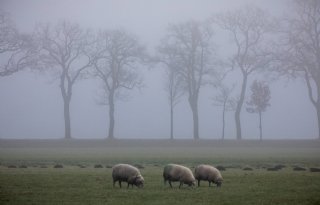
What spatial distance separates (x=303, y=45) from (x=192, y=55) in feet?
58.6

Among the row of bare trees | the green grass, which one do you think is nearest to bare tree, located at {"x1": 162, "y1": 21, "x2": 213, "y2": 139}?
the row of bare trees

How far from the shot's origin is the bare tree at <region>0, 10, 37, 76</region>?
70.3 m

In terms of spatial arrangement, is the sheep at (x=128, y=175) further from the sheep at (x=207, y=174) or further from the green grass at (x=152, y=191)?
the sheep at (x=207, y=174)

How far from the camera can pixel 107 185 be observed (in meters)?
26.2

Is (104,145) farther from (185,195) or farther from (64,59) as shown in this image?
(185,195)

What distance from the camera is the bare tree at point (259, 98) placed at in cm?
7356

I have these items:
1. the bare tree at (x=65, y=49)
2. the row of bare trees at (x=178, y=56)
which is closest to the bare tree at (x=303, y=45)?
the row of bare trees at (x=178, y=56)

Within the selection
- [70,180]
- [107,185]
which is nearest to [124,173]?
[107,185]

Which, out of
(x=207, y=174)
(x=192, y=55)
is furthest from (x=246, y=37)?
(x=207, y=174)

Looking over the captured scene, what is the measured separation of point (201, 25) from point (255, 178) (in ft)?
191

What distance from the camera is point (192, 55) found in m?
80.9

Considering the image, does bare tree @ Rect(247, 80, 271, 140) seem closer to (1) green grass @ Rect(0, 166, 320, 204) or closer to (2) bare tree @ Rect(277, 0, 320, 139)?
(2) bare tree @ Rect(277, 0, 320, 139)

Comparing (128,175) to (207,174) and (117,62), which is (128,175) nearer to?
(207,174)

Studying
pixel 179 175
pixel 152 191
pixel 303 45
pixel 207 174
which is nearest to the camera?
pixel 152 191
